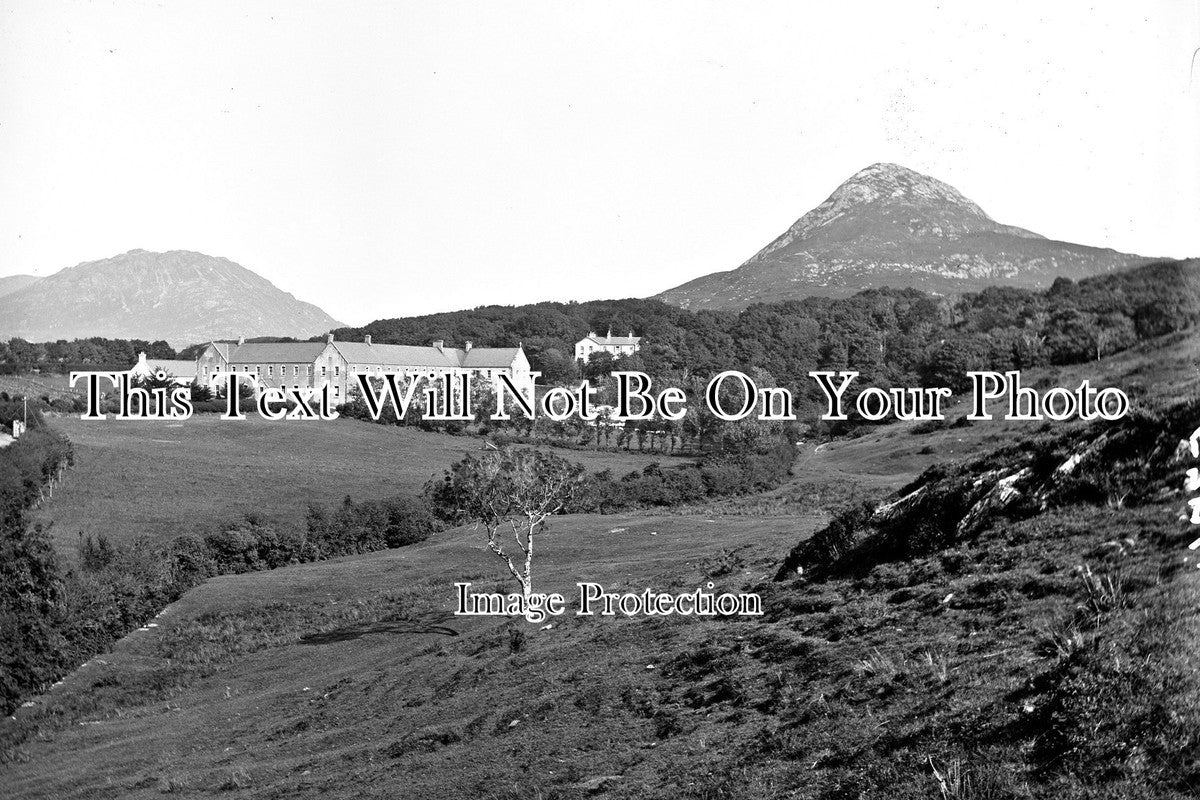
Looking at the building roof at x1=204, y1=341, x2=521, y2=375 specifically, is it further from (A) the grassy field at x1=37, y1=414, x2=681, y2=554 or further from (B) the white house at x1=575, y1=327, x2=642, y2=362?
(A) the grassy field at x1=37, y1=414, x2=681, y2=554

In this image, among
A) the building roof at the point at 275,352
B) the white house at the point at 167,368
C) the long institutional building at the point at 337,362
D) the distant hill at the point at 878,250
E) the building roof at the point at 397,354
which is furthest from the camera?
the building roof at the point at 275,352

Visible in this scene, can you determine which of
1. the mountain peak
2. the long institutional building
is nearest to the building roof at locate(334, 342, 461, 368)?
the long institutional building

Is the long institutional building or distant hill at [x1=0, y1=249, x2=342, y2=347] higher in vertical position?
distant hill at [x1=0, y1=249, x2=342, y2=347]

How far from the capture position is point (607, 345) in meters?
77.9

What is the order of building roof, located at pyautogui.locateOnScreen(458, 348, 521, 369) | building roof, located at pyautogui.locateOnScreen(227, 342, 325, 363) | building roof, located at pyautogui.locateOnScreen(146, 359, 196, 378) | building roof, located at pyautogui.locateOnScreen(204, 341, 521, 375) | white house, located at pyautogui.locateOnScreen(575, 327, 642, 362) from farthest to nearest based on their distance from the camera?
building roof, located at pyautogui.locateOnScreen(227, 342, 325, 363) → building roof, located at pyautogui.locateOnScreen(146, 359, 196, 378) → building roof, located at pyautogui.locateOnScreen(204, 341, 521, 375) → building roof, located at pyautogui.locateOnScreen(458, 348, 521, 369) → white house, located at pyautogui.locateOnScreen(575, 327, 642, 362)

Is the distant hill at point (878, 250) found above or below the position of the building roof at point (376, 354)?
above

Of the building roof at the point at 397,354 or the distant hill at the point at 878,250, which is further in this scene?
the building roof at the point at 397,354

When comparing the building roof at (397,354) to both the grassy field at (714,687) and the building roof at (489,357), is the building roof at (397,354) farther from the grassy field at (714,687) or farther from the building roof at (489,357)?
the grassy field at (714,687)

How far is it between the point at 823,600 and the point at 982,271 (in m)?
62.3

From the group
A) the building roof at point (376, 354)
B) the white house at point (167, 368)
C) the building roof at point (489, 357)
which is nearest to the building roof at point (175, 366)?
the white house at point (167, 368)

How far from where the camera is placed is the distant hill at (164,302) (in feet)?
499

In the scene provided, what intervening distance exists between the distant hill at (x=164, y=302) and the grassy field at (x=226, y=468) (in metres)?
76.4

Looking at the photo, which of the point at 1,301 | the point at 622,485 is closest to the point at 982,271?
the point at 622,485

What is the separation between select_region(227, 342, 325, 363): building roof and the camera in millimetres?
110188
